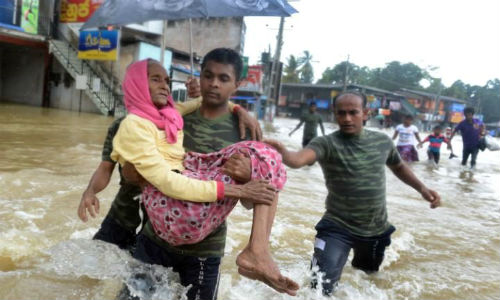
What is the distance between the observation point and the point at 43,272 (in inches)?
118

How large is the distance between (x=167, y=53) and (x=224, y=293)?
19.3 m

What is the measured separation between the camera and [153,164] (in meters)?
1.73

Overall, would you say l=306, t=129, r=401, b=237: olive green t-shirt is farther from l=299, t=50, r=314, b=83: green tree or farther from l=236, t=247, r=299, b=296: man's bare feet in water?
l=299, t=50, r=314, b=83: green tree

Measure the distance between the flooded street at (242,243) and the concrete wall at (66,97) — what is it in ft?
41.2

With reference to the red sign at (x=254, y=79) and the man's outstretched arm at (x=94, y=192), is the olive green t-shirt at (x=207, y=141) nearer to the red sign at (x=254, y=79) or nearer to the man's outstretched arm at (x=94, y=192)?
the man's outstretched arm at (x=94, y=192)

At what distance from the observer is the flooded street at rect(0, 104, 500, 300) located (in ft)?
9.09

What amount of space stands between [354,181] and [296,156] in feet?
1.79

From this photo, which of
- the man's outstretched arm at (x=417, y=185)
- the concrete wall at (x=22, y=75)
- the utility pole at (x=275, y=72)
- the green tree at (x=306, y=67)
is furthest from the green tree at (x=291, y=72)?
the man's outstretched arm at (x=417, y=185)

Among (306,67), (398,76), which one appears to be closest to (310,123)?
(306,67)

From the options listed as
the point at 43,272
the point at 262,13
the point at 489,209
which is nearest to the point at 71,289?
the point at 43,272

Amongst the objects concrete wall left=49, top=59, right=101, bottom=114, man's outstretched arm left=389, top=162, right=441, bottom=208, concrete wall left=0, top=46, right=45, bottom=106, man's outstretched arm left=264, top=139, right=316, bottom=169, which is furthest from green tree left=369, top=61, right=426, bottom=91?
man's outstretched arm left=264, top=139, right=316, bottom=169

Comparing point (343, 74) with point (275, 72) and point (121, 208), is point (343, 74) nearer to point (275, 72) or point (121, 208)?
point (275, 72)

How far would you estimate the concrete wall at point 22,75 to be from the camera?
22.0 metres

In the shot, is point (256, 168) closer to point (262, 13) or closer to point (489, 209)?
point (262, 13)
